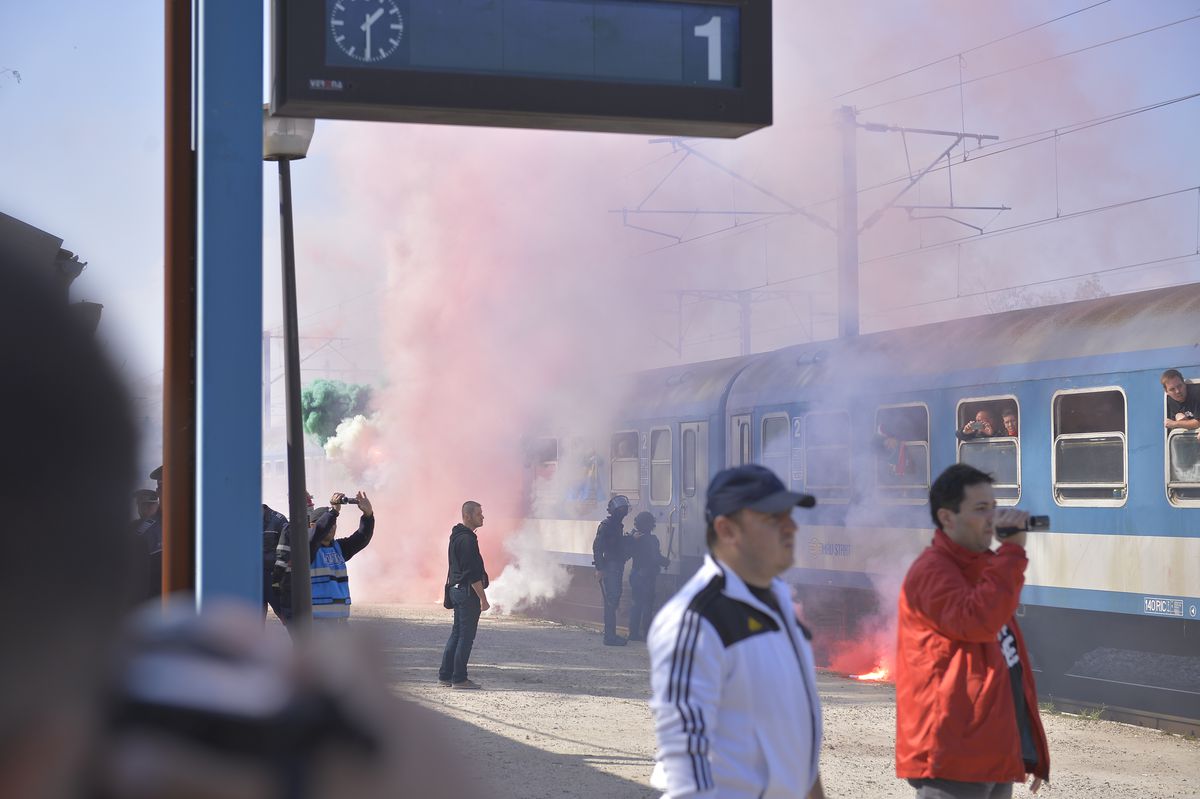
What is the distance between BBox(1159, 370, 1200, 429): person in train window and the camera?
10977 mm

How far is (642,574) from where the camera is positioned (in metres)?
17.3

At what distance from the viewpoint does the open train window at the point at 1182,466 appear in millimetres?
10914

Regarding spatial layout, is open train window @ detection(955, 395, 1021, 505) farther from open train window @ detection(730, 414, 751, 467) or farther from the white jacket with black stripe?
the white jacket with black stripe

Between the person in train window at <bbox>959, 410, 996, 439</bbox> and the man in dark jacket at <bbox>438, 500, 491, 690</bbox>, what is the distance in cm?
473

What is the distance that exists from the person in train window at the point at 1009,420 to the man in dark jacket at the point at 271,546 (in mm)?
6640

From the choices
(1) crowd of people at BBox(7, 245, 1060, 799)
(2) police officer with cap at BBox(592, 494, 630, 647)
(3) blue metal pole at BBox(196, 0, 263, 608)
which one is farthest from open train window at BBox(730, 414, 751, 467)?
(1) crowd of people at BBox(7, 245, 1060, 799)

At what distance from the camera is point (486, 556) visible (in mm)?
27359

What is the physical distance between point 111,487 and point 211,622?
0.07 m

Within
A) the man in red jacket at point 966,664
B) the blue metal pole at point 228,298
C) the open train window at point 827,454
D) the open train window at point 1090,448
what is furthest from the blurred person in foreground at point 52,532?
the open train window at point 827,454

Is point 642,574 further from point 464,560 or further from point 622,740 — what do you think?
point 622,740

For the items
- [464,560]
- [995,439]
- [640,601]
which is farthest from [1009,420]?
[640,601]

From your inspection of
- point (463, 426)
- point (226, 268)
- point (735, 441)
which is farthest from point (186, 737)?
point (463, 426)

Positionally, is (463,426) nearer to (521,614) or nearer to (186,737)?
(521,614)

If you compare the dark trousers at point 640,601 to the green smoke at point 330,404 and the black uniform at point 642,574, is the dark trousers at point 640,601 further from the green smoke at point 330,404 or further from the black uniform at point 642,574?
the green smoke at point 330,404
